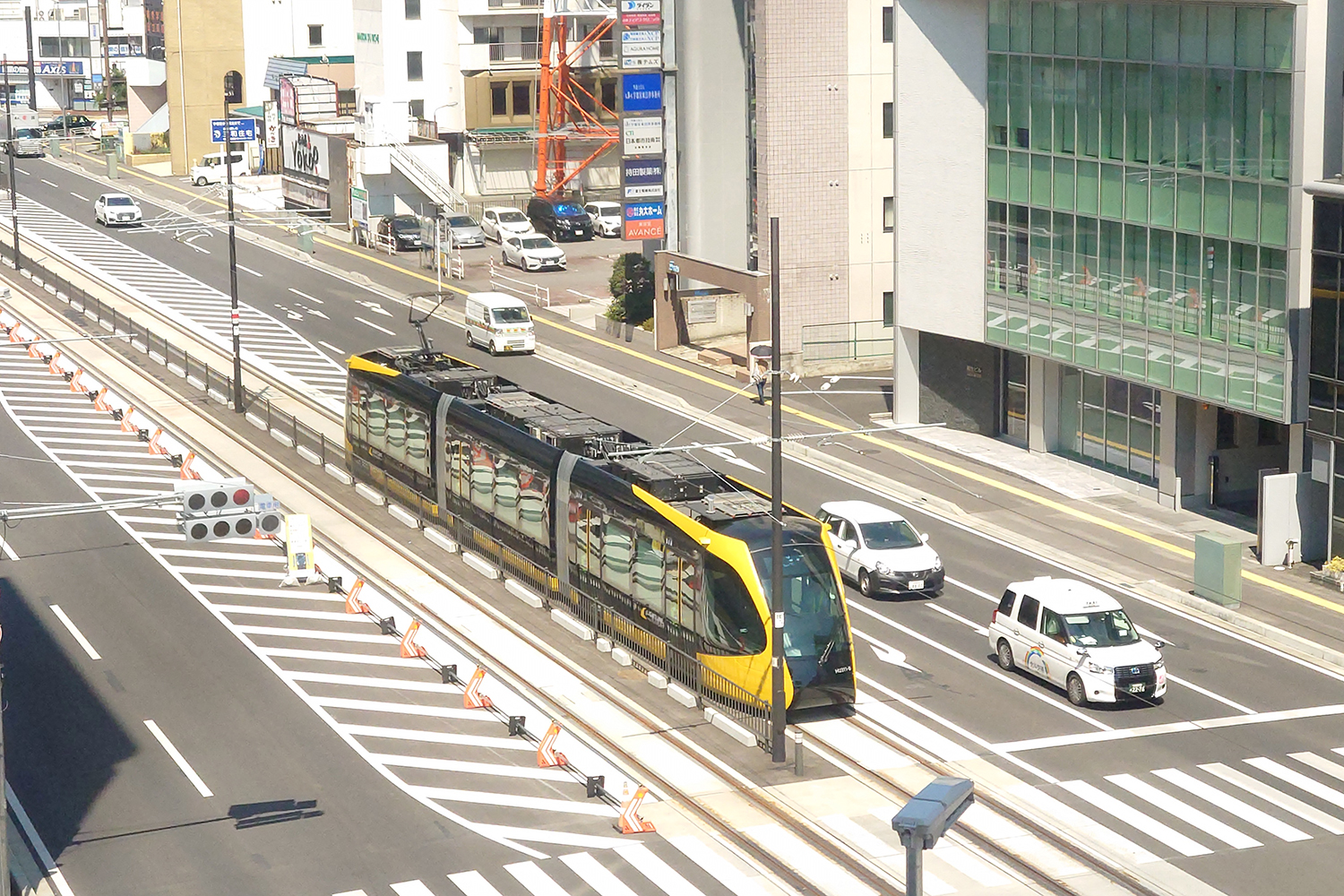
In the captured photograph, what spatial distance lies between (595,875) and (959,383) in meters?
32.9

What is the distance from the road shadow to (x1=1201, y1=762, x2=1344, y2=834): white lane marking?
18.7 meters

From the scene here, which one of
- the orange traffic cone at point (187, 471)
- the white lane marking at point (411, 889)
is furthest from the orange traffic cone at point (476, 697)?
the orange traffic cone at point (187, 471)

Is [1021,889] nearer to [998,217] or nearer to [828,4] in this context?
[998,217]

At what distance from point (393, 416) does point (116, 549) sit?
309 inches

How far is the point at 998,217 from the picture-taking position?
53.7 metres

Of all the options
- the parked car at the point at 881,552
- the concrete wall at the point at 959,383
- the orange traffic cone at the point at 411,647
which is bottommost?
the orange traffic cone at the point at 411,647

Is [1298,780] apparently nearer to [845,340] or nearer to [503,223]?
[845,340]

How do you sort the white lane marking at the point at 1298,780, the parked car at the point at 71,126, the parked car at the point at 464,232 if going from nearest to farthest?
the white lane marking at the point at 1298,780, the parked car at the point at 464,232, the parked car at the point at 71,126

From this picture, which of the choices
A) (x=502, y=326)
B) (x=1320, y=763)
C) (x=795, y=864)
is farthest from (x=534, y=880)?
(x=502, y=326)

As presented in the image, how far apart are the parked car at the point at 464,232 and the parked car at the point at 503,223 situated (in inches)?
25.4

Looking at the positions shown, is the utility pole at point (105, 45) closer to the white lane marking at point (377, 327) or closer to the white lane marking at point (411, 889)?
the white lane marking at point (377, 327)

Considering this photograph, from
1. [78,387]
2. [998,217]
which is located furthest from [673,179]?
[78,387]

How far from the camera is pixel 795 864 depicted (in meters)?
26.9

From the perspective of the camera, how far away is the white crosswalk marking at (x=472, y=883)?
2598 cm
